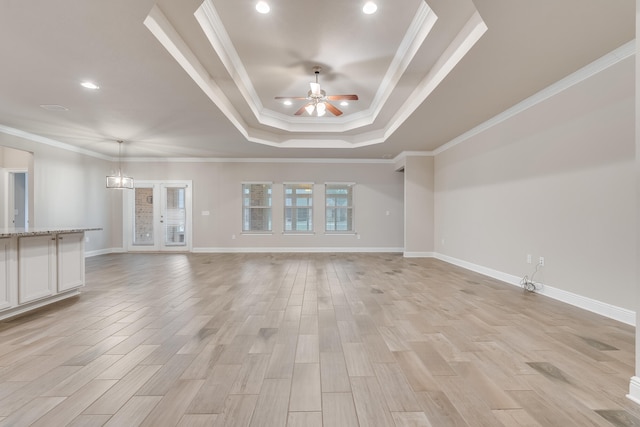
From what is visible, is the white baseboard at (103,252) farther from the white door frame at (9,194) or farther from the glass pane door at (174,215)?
the white door frame at (9,194)

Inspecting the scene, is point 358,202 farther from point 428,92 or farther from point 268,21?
point 268,21

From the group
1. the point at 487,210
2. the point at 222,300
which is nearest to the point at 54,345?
the point at 222,300

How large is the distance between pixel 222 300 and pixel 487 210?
15.0 ft

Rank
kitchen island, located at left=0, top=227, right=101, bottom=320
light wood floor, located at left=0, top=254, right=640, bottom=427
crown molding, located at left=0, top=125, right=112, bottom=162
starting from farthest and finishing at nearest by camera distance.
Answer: crown molding, located at left=0, top=125, right=112, bottom=162 → kitchen island, located at left=0, top=227, right=101, bottom=320 → light wood floor, located at left=0, top=254, right=640, bottom=427

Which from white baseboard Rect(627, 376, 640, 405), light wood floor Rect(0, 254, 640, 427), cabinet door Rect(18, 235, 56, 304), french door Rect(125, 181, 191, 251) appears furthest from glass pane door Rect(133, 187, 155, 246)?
white baseboard Rect(627, 376, 640, 405)

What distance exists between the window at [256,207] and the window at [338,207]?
1.73 m

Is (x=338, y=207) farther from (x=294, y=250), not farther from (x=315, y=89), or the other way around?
(x=315, y=89)

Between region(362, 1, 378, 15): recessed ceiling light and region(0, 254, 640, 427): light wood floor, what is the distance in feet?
10.3

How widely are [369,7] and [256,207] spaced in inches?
255

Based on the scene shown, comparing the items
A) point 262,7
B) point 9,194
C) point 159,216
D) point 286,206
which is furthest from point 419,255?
point 9,194

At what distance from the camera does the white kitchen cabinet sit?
117 inches

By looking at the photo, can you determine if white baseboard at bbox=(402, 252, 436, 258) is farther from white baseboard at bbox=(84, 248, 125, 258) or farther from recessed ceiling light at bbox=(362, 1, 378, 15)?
white baseboard at bbox=(84, 248, 125, 258)

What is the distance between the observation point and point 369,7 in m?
3.00

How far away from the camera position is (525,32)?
2670 mm
